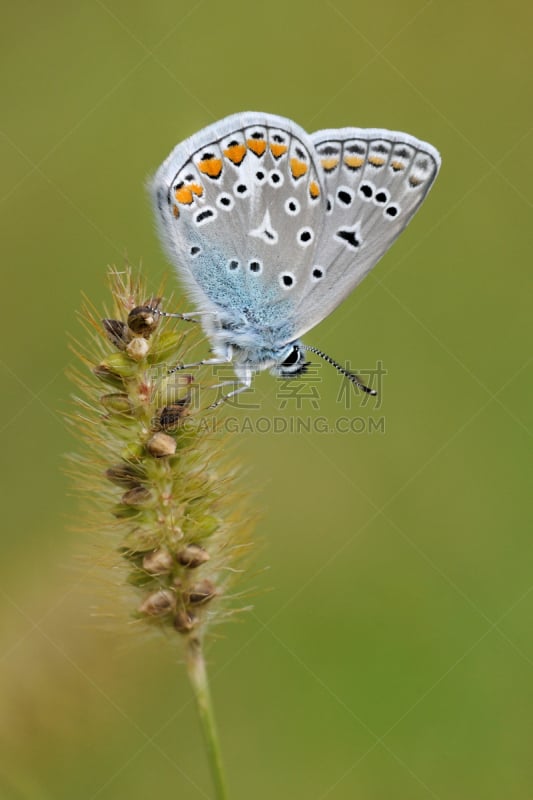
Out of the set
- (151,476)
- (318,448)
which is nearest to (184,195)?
(151,476)

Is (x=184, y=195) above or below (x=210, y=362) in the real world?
above

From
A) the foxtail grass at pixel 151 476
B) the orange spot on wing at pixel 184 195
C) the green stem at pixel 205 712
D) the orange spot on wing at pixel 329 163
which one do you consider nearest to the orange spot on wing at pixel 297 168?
the orange spot on wing at pixel 329 163

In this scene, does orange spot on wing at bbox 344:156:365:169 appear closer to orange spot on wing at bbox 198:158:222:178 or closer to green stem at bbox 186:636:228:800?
orange spot on wing at bbox 198:158:222:178

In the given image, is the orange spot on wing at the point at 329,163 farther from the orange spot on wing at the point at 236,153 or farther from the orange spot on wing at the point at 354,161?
the orange spot on wing at the point at 236,153

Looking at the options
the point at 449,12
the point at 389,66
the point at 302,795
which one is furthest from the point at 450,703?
the point at 449,12

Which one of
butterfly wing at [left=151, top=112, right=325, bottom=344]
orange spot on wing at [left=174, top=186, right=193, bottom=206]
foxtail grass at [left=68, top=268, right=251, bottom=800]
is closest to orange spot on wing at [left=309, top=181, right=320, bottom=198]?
butterfly wing at [left=151, top=112, right=325, bottom=344]

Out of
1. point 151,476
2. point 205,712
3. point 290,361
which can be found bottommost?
point 205,712

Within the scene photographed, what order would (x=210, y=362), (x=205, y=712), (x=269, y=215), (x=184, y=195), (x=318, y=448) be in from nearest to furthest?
(x=205, y=712) < (x=210, y=362) < (x=184, y=195) < (x=269, y=215) < (x=318, y=448)

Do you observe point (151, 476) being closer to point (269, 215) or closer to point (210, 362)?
point (210, 362)
